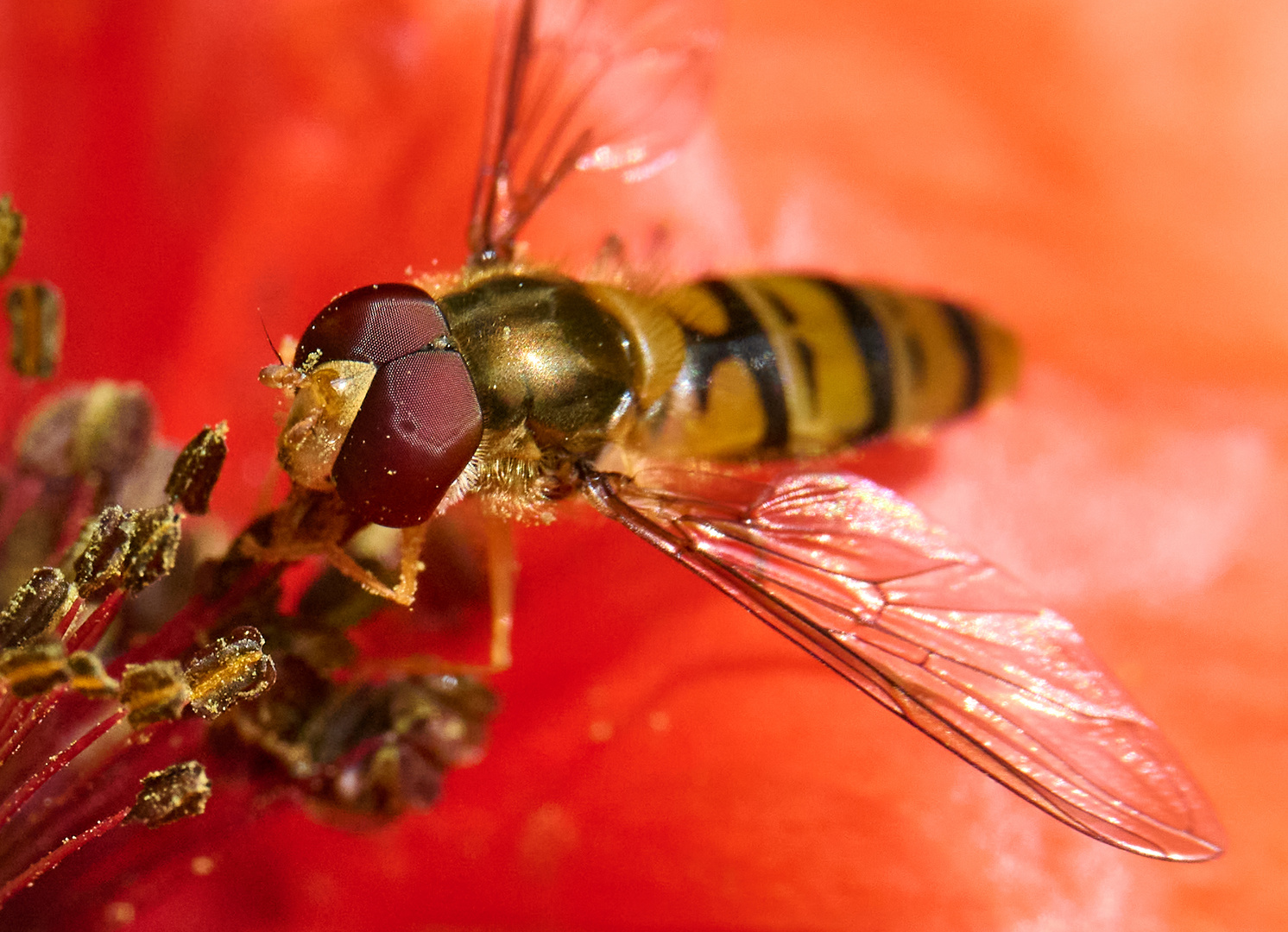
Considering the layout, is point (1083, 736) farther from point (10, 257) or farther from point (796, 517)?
point (10, 257)

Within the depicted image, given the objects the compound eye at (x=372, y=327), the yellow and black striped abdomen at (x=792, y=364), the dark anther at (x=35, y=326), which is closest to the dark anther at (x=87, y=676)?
the compound eye at (x=372, y=327)

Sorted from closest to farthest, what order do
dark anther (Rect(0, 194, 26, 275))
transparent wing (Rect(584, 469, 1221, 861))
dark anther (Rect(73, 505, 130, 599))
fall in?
transparent wing (Rect(584, 469, 1221, 861)), dark anther (Rect(73, 505, 130, 599)), dark anther (Rect(0, 194, 26, 275))

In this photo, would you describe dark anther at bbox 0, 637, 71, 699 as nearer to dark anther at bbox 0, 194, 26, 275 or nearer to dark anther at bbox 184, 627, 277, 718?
dark anther at bbox 184, 627, 277, 718

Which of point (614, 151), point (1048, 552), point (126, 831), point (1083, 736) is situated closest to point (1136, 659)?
point (1048, 552)

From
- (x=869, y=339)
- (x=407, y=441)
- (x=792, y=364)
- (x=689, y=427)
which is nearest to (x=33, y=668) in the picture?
(x=407, y=441)

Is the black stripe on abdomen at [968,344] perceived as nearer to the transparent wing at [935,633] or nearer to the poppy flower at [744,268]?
the poppy flower at [744,268]

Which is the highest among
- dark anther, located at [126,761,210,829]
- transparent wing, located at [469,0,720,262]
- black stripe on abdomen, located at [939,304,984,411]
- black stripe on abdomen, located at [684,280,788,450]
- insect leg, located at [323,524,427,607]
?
transparent wing, located at [469,0,720,262]

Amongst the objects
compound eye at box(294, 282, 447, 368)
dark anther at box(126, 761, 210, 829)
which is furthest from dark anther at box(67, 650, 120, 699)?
compound eye at box(294, 282, 447, 368)
